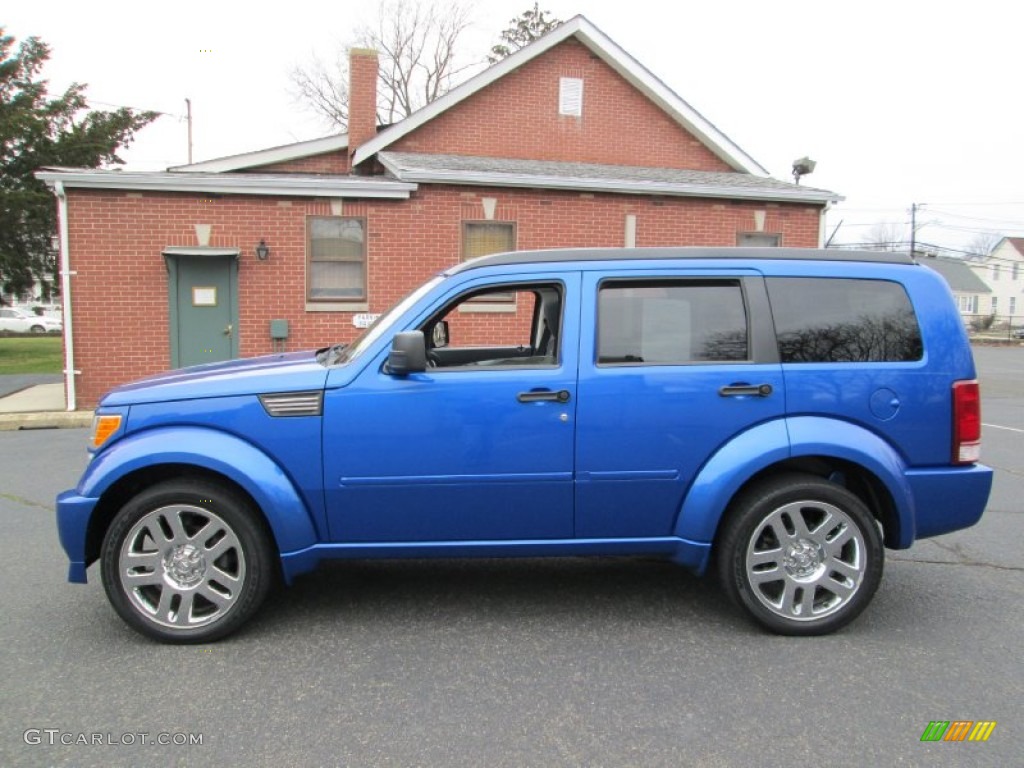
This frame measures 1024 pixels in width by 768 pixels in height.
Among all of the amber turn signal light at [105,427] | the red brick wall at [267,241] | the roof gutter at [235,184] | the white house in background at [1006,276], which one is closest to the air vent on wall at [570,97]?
the red brick wall at [267,241]

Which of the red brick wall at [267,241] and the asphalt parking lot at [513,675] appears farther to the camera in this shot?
the red brick wall at [267,241]

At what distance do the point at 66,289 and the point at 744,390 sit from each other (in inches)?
435

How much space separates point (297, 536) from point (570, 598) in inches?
61.1

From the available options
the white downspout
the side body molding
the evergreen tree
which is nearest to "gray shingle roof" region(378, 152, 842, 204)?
the white downspout

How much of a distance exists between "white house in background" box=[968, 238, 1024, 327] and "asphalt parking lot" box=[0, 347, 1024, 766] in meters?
80.5

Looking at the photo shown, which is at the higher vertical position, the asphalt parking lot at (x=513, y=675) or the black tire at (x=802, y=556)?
the black tire at (x=802, y=556)

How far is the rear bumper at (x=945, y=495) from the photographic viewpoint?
3.78m

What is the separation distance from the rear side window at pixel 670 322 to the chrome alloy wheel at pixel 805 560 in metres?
0.84

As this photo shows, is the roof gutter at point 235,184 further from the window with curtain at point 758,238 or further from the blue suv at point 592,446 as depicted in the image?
the blue suv at point 592,446

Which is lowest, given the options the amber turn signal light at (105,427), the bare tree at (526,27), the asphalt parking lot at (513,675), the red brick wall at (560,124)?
the asphalt parking lot at (513,675)

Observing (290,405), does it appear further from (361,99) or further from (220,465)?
(361,99)

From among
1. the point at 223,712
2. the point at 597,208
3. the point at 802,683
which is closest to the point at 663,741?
the point at 802,683

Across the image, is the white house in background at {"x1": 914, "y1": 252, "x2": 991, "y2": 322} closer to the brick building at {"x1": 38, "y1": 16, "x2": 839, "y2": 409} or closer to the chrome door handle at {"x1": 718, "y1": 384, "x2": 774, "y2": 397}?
the brick building at {"x1": 38, "y1": 16, "x2": 839, "y2": 409}

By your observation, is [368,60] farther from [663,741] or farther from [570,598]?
[663,741]
